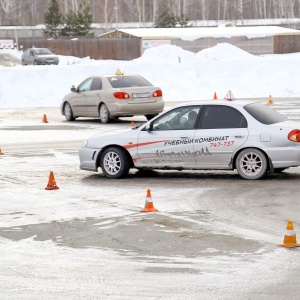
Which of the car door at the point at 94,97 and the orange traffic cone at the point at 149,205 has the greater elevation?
the car door at the point at 94,97

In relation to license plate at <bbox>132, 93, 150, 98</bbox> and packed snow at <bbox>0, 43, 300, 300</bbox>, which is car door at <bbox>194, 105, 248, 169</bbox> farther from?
license plate at <bbox>132, 93, 150, 98</bbox>

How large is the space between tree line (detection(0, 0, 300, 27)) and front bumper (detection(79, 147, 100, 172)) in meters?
119

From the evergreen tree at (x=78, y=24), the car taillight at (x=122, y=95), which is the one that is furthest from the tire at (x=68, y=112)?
the evergreen tree at (x=78, y=24)

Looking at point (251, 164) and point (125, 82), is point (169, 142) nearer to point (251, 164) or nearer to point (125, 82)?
point (251, 164)

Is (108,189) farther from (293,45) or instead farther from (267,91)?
(293,45)

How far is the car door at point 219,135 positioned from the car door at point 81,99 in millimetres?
13540

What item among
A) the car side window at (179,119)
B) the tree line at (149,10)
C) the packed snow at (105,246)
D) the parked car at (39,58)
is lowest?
the packed snow at (105,246)

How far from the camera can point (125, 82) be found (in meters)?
28.1

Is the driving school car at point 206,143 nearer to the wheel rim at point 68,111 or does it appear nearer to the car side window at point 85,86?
the car side window at point 85,86

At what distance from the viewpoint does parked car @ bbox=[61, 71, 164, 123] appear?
90.3 feet

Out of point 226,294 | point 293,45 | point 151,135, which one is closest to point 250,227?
point 226,294

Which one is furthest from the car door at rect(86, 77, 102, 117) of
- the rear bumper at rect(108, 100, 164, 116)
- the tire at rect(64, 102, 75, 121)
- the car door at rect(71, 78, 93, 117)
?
the tire at rect(64, 102, 75, 121)

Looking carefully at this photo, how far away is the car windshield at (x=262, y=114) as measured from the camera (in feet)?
50.8

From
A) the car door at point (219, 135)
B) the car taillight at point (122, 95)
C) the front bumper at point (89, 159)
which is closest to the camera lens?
the car door at point (219, 135)
